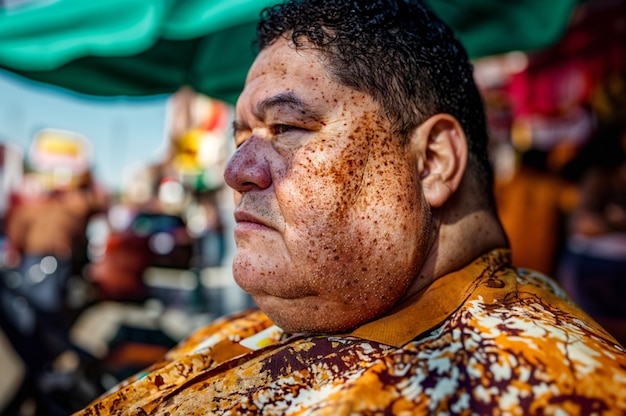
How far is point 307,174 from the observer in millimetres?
1338

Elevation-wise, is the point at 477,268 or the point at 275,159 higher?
the point at 275,159

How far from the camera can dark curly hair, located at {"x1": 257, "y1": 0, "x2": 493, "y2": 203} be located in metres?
1.43

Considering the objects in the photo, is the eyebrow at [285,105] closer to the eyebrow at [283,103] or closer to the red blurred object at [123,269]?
the eyebrow at [283,103]

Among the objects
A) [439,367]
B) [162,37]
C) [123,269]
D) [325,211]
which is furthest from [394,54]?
[123,269]

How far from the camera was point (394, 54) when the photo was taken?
1.46m

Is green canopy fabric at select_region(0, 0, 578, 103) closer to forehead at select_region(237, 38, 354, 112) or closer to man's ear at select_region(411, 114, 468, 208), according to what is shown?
forehead at select_region(237, 38, 354, 112)

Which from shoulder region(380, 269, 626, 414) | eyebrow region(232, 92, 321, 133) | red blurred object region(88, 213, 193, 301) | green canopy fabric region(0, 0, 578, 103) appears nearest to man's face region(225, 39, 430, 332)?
eyebrow region(232, 92, 321, 133)

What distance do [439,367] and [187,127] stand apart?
16.8 feet

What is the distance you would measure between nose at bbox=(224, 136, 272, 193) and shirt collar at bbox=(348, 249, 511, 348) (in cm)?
47

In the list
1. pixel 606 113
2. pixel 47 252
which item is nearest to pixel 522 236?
pixel 606 113

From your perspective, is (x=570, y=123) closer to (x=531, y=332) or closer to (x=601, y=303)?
(x=601, y=303)

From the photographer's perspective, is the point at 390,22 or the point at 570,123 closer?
the point at 390,22

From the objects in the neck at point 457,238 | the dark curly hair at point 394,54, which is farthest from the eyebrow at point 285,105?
the neck at point 457,238

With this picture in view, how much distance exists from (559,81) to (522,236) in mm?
3087
